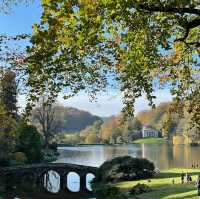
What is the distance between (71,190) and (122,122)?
54.1m

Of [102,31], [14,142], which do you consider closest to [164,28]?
[102,31]

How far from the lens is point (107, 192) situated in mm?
54031

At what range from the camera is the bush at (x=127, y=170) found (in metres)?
63.0

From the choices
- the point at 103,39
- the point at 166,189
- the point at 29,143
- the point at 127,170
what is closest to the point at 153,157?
the point at 29,143

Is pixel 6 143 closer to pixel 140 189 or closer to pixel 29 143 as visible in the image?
pixel 29 143

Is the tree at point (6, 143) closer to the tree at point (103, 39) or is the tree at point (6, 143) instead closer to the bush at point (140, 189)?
the bush at point (140, 189)

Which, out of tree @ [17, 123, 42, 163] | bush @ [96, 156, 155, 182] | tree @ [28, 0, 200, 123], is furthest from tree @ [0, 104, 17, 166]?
tree @ [28, 0, 200, 123]

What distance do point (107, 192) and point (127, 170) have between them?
1003 cm

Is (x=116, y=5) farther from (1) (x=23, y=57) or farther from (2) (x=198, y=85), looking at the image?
(2) (x=198, y=85)

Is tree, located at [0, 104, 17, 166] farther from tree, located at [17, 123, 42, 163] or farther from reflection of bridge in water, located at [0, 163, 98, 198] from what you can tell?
tree, located at [17, 123, 42, 163]

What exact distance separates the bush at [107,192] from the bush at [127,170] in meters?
2.76

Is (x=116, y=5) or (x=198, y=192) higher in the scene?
(x=116, y=5)

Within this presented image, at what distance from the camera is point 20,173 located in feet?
236

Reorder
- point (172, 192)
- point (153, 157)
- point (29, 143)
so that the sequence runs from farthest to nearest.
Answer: point (153, 157)
point (29, 143)
point (172, 192)
